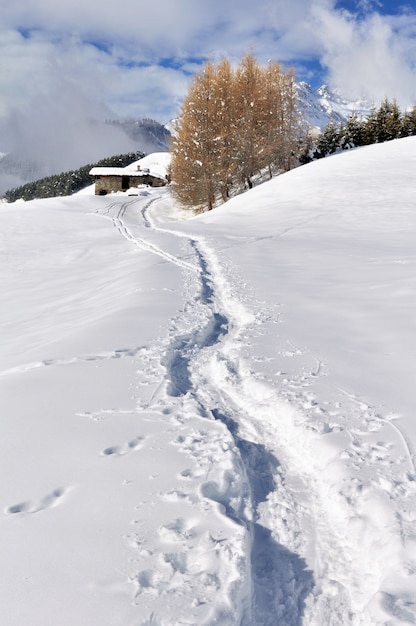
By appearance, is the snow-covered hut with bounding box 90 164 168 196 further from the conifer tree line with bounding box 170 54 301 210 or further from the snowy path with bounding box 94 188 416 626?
the snowy path with bounding box 94 188 416 626

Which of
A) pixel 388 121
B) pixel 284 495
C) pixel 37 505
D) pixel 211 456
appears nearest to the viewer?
pixel 37 505

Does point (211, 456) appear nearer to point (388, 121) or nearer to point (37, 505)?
point (37, 505)

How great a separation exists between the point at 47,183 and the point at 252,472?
10603 centimetres

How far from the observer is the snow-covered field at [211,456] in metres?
2.24

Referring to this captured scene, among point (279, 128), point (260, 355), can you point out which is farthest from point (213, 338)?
point (279, 128)

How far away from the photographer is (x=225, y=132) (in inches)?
1086

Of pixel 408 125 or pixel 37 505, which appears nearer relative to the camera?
pixel 37 505

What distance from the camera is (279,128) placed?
1222 inches

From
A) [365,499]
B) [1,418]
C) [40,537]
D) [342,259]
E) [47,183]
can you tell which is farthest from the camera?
[47,183]

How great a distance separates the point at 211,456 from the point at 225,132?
27128 mm

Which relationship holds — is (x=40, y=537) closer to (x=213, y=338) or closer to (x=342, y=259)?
(x=213, y=338)

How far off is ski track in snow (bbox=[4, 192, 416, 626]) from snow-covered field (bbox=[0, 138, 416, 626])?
0.01 metres

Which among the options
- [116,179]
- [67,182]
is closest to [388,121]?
[116,179]

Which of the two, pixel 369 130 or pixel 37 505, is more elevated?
pixel 369 130
